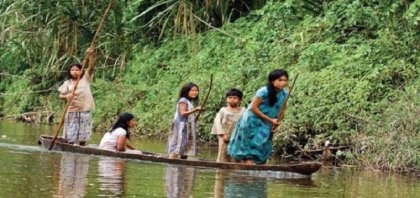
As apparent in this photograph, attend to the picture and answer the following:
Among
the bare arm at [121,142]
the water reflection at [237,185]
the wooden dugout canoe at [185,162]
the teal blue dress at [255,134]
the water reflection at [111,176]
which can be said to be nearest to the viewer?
the water reflection at [111,176]

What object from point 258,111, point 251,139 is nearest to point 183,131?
point 251,139

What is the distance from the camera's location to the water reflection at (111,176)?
777 centimetres

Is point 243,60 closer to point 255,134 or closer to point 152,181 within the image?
point 255,134

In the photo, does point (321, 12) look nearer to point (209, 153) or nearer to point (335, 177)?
point (209, 153)

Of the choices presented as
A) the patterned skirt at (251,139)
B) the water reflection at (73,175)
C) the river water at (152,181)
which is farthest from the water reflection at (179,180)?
the water reflection at (73,175)

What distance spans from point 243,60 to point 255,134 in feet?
A: 20.6


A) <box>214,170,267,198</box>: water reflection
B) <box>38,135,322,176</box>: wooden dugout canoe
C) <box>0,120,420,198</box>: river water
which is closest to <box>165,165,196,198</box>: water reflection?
<box>0,120,420,198</box>: river water

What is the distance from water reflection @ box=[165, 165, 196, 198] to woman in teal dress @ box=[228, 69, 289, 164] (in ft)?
2.02

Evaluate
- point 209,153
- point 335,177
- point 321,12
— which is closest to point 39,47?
point 321,12

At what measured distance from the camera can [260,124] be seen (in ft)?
33.0

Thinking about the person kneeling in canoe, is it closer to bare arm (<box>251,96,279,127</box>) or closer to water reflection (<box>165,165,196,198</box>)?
water reflection (<box>165,165,196,198</box>)

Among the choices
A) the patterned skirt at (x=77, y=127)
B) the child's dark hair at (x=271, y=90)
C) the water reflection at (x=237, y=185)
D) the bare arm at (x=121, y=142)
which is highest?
the child's dark hair at (x=271, y=90)

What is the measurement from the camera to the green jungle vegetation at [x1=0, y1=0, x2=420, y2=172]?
12.7 meters

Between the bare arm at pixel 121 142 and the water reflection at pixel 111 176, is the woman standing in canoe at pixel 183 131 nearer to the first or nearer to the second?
the bare arm at pixel 121 142
